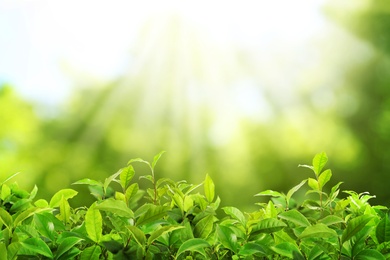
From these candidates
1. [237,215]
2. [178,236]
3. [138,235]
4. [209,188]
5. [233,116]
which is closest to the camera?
[138,235]

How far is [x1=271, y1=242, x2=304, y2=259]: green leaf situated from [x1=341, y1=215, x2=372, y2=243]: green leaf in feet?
0.44

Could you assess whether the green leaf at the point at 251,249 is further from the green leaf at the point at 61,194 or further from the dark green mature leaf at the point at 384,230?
the green leaf at the point at 61,194

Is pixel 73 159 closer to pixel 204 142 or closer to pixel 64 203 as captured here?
pixel 204 142

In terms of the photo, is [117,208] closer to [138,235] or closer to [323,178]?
[138,235]

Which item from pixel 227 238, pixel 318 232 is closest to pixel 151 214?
pixel 227 238

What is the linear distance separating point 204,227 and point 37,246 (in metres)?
0.47

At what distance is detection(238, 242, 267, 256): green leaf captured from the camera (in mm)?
1465

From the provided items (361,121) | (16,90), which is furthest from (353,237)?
(16,90)

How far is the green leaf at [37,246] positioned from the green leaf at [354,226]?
0.79 m

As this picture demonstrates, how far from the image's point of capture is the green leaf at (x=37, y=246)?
1397 millimetres

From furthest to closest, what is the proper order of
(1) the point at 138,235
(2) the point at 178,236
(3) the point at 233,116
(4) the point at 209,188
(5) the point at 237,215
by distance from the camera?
(3) the point at 233,116, (4) the point at 209,188, (5) the point at 237,215, (2) the point at 178,236, (1) the point at 138,235

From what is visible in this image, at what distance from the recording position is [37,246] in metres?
1.42

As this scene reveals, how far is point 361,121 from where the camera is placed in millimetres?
18844

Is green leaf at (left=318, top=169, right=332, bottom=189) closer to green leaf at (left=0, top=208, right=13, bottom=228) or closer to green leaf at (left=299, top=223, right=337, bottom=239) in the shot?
green leaf at (left=299, top=223, right=337, bottom=239)
